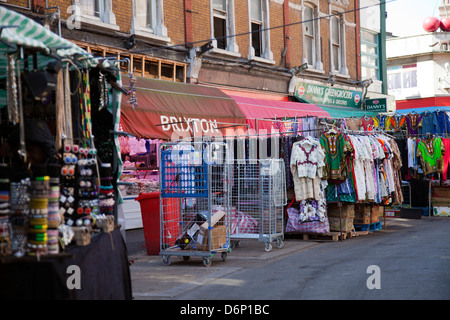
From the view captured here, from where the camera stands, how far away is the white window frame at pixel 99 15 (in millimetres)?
14906

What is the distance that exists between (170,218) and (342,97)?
16.6 m

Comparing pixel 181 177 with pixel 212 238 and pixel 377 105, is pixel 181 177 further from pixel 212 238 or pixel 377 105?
pixel 377 105

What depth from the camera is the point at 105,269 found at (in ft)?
20.7

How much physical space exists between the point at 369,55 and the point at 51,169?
25.9 metres

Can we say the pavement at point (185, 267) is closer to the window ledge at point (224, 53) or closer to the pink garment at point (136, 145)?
the pink garment at point (136, 145)

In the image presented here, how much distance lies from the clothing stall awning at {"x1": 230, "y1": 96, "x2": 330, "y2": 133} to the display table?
1091cm

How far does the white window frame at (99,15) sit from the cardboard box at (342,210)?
23.7 ft

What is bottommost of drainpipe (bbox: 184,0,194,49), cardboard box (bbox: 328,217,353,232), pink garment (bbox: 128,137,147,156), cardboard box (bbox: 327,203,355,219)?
cardboard box (bbox: 328,217,353,232)

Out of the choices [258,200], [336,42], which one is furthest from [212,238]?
[336,42]

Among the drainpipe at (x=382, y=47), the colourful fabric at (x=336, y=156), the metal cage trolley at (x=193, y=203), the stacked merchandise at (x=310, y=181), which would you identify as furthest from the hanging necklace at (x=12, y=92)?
the drainpipe at (x=382, y=47)

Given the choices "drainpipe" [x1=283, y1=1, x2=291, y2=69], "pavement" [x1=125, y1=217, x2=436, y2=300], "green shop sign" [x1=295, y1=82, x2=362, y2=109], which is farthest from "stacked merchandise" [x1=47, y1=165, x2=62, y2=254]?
"green shop sign" [x1=295, y1=82, x2=362, y2=109]

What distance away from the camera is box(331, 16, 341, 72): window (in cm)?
2644

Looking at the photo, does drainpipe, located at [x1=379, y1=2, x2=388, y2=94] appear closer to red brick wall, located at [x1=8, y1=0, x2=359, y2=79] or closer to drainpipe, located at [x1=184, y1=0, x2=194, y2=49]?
red brick wall, located at [x1=8, y1=0, x2=359, y2=79]

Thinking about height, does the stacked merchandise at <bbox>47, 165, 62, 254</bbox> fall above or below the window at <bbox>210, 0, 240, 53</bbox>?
below
